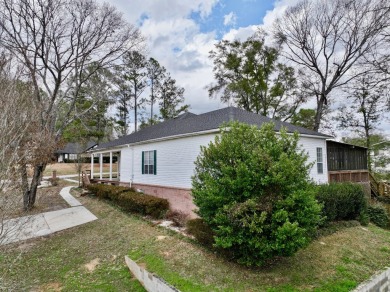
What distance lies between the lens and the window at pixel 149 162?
12083 mm

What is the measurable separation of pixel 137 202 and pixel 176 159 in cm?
248

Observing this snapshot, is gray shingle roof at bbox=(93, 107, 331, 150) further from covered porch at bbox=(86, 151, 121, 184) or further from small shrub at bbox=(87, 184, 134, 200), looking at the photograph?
covered porch at bbox=(86, 151, 121, 184)

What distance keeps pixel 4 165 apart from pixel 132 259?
11.5 feet

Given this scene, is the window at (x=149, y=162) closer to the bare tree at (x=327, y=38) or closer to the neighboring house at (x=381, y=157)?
the bare tree at (x=327, y=38)

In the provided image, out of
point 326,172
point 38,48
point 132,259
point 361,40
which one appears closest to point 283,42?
point 361,40

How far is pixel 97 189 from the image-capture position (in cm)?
1426

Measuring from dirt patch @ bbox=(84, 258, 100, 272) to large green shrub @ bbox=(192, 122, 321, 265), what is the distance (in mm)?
3169

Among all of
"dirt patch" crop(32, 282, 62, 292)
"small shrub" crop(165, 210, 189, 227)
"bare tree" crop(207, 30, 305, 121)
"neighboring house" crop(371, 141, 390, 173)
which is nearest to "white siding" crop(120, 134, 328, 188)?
"small shrub" crop(165, 210, 189, 227)

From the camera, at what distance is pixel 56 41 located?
1181 cm

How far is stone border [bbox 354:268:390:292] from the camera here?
4.94 metres

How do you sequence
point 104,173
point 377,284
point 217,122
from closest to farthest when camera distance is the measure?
point 377,284 < point 217,122 < point 104,173

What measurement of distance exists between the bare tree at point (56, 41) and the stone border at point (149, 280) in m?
7.47

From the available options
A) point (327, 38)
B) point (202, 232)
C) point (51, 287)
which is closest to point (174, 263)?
point (202, 232)

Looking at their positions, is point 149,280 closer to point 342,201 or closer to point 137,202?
point 137,202
